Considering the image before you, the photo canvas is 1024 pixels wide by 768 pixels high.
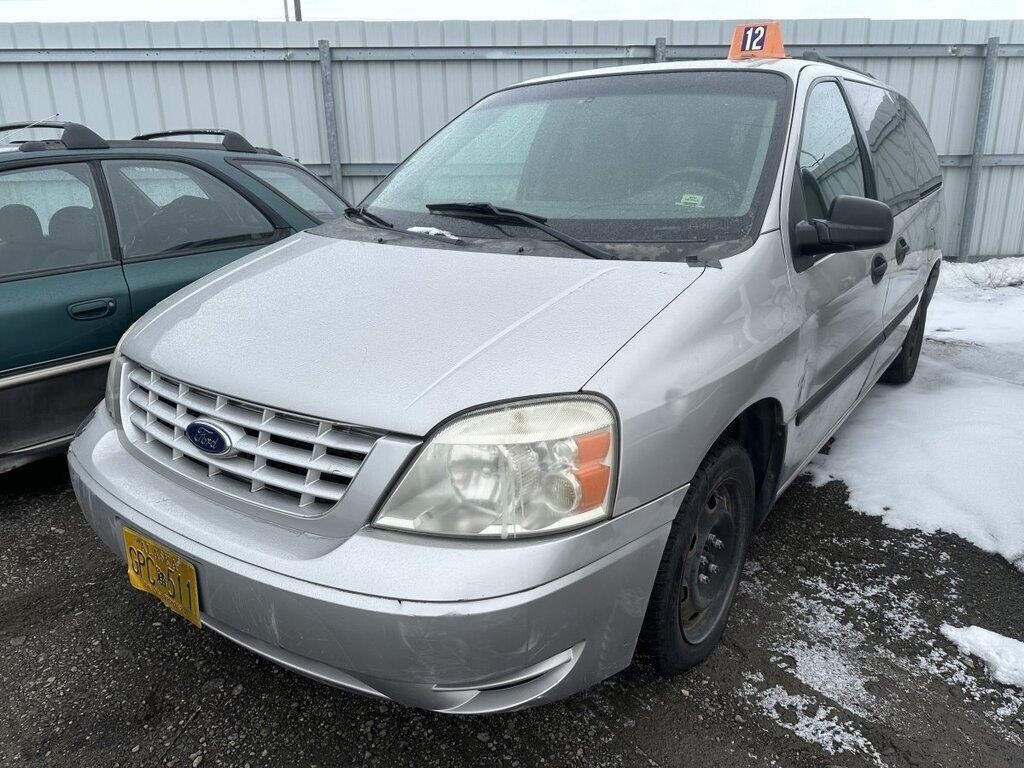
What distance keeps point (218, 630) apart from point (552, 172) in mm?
1664

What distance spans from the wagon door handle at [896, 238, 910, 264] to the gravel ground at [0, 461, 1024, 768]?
131 cm

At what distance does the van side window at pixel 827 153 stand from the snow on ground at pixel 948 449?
48.7 inches

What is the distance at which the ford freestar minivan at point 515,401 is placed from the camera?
145 cm

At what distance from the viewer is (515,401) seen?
149 cm

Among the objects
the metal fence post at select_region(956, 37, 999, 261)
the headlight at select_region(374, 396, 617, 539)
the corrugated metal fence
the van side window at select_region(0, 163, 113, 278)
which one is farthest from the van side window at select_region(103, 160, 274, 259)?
the metal fence post at select_region(956, 37, 999, 261)

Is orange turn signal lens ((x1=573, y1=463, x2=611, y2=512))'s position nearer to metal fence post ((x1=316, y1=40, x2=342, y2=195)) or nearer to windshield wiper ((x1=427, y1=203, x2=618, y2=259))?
windshield wiper ((x1=427, y1=203, x2=618, y2=259))

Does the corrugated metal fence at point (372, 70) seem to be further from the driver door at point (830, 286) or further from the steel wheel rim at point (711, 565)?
the steel wheel rim at point (711, 565)

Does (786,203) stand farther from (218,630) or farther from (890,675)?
(218,630)

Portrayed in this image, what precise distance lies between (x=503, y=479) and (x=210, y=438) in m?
0.72

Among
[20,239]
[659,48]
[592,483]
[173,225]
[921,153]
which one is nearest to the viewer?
[592,483]

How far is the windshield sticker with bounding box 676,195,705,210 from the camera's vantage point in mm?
2148

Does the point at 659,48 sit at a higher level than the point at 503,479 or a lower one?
higher

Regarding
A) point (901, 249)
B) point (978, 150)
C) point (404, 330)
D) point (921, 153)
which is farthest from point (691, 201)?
point (978, 150)

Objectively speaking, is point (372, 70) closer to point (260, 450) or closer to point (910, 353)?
point (910, 353)
